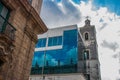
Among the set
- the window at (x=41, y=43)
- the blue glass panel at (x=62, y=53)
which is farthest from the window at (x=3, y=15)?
the window at (x=41, y=43)

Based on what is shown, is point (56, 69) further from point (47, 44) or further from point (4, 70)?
point (4, 70)

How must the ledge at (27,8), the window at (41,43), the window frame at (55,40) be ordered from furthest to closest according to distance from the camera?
the window at (41,43) < the window frame at (55,40) < the ledge at (27,8)

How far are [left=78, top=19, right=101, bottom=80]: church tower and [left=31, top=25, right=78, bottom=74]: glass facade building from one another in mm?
2873

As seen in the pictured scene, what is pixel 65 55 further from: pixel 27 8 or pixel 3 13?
pixel 3 13

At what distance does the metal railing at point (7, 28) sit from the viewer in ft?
21.6

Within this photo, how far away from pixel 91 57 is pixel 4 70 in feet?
80.9

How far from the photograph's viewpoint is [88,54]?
2991 centimetres

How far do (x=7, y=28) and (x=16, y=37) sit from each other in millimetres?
634

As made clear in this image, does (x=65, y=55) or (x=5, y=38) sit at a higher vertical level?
(x=65, y=55)

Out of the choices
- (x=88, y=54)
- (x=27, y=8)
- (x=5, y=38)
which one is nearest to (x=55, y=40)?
(x=88, y=54)

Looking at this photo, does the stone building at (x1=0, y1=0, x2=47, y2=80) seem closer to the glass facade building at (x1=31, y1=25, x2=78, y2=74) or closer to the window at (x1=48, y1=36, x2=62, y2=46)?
the glass facade building at (x1=31, y1=25, x2=78, y2=74)

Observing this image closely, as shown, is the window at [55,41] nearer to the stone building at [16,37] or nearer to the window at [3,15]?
the stone building at [16,37]

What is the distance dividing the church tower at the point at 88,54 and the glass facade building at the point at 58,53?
9.43 ft

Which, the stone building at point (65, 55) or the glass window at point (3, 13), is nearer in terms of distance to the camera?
the glass window at point (3, 13)
